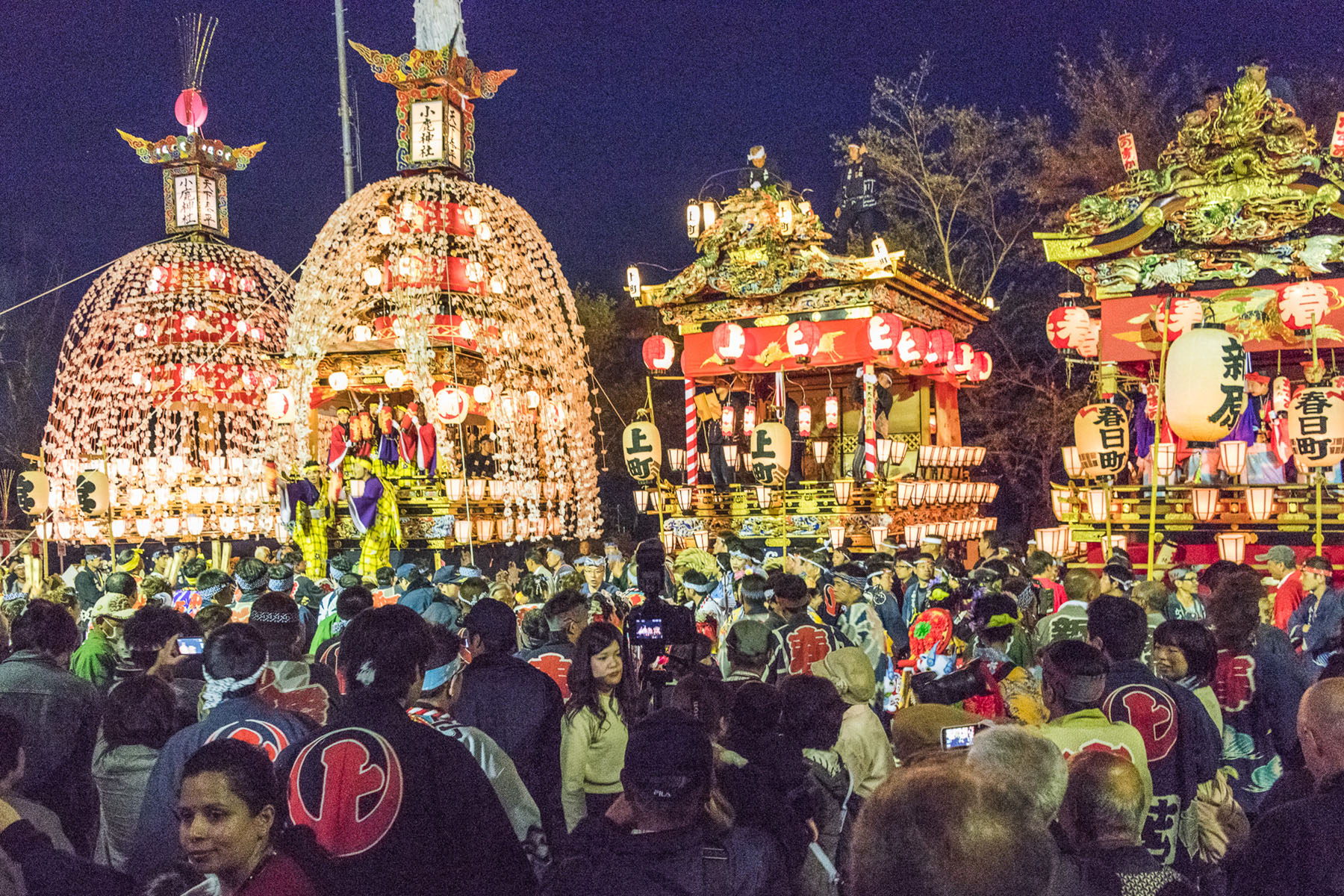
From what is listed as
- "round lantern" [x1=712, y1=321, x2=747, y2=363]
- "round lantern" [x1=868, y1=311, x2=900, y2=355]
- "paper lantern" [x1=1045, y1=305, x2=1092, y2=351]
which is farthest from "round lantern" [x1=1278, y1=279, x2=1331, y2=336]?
"round lantern" [x1=712, y1=321, x2=747, y2=363]

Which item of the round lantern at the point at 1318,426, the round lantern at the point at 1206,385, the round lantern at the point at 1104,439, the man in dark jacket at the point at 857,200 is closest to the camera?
the round lantern at the point at 1206,385

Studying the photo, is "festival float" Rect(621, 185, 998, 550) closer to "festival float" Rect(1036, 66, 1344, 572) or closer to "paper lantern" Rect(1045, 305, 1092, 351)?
"paper lantern" Rect(1045, 305, 1092, 351)

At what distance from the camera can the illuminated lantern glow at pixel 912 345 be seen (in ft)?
70.9

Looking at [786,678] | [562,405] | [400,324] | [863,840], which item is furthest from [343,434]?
[863,840]

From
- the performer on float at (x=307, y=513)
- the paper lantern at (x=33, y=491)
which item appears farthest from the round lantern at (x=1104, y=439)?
the paper lantern at (x=33, y=491)

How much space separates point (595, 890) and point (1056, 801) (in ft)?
3.96

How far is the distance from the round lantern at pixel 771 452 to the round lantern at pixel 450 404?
18.5 feet

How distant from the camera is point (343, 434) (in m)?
22.4

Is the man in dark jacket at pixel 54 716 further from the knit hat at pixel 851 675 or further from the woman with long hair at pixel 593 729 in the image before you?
the knit hat at pixel 851 675

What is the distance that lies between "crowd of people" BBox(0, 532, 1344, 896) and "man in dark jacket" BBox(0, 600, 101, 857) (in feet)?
0.04

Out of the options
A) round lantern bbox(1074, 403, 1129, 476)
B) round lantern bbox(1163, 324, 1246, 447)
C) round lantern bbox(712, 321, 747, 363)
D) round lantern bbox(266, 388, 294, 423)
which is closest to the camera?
round lantern bbox(1163, 324, 1246, 447)

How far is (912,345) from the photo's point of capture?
21.7 meters

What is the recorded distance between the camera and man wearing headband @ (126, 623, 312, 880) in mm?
3117

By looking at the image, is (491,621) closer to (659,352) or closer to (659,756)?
(659,756)
